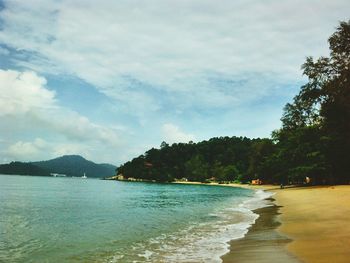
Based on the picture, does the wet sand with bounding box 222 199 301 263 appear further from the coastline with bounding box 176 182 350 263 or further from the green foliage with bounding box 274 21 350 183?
the green foliage with bounding box 274 21 350 183

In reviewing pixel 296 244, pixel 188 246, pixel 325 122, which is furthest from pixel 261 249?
pixel 325 122

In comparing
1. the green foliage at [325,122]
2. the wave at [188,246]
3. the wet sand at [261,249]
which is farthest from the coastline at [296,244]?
the green foliage at [325,122]

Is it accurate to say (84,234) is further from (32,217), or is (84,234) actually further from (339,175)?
(339,175)

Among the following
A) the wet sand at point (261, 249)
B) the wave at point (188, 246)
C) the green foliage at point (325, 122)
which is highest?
the green foliage at point (325, 122)

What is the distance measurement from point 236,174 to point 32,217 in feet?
538

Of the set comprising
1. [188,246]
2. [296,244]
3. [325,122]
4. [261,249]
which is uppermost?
[325,122]

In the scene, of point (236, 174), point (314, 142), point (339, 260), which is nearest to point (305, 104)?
point (314, 142)

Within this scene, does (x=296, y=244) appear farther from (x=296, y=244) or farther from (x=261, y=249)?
(x=261, y=249)

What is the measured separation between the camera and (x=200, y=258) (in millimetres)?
13180

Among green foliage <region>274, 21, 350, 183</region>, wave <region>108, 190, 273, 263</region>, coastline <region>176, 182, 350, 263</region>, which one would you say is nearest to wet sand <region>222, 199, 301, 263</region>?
→ coastline <region>176, 182, 350, 263</region>

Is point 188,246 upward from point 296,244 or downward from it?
downward

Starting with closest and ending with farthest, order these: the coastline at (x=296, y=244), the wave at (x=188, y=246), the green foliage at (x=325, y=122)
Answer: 1. the coastline at (x=296, y=244)
2. the wave at (x=188, y=246)
3. the green foliage at (x=325, y=122)

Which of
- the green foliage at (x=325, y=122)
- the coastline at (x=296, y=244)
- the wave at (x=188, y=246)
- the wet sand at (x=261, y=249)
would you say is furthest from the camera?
the green foliage at (x=325, y=122)

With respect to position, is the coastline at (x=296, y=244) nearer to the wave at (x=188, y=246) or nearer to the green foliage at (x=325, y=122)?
the wave at (x=188, y=246)
